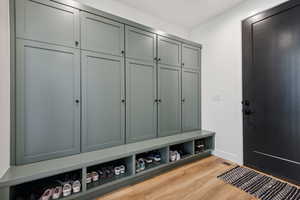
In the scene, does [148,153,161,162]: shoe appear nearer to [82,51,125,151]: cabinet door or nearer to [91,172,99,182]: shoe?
[82,51,125,151]: cabinet door

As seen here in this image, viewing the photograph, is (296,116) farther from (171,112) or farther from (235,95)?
(171,112)

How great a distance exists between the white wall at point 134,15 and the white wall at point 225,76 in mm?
517

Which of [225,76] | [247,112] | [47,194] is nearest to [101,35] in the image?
[47,194]

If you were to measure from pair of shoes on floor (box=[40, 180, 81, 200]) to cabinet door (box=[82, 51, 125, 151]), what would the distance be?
383 mm

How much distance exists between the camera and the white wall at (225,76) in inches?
92.9

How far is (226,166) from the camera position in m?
2.29

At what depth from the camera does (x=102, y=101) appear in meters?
1.89

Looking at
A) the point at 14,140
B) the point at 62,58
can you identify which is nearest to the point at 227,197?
the point at 14,140

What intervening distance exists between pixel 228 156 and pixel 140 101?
6.00 ft

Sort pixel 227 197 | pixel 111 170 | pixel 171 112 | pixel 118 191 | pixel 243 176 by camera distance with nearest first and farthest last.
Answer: pixel 227 197 < pixel 118 191 < pixel 111 170 < pixel 243 176 < pixel 171 112

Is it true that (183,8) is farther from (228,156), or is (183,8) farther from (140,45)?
(228,156)

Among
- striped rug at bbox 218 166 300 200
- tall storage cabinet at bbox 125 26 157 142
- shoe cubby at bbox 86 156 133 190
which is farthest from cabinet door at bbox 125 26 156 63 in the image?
striped rug at bbox 218 166 300 200

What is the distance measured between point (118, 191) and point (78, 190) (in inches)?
17.4

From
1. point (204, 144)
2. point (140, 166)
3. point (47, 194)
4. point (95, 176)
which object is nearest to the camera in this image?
point (47, 194)
